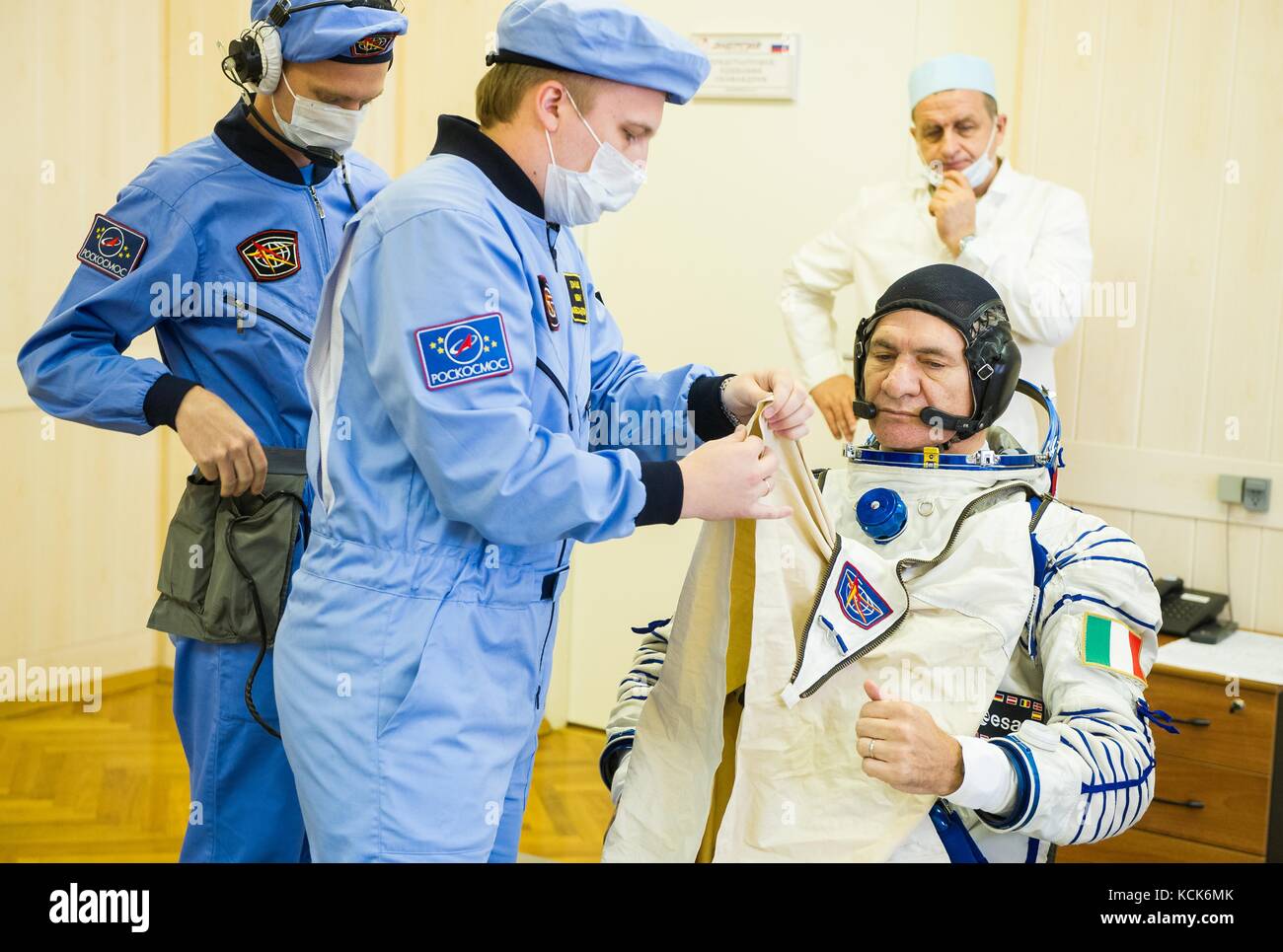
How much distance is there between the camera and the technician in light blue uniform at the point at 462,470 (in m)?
1.53

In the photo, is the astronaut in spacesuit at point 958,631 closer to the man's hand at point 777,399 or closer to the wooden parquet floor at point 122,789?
the man's hand at point 777,399

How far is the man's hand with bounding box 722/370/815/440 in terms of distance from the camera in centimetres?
180

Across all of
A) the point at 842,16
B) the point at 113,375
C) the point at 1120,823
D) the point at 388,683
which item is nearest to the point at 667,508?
the point at 388,683

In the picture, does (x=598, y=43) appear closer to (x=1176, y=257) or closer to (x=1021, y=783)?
(x=1021, y=783)

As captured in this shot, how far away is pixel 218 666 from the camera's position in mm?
2072

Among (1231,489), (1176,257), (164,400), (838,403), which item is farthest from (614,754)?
(1176,257)

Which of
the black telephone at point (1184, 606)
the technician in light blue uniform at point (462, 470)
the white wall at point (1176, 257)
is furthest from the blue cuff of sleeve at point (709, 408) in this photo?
the white wall at point (1176, 257)

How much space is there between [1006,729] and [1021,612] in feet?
0.59

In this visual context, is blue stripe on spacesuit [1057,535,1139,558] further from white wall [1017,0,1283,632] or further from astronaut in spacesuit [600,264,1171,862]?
white wall [1017,0,1283,632]

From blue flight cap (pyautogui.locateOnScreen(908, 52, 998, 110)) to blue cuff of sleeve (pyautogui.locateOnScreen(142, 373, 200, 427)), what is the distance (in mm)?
2093

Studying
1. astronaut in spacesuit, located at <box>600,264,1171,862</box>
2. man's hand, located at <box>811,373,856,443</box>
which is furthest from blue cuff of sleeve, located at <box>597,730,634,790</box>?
man's hand, located at <box>811,373,856,443</box>

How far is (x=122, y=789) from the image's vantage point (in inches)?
155

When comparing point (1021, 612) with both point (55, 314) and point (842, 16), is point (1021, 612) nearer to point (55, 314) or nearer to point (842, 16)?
point (55, 314)

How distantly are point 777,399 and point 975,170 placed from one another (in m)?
1.79
